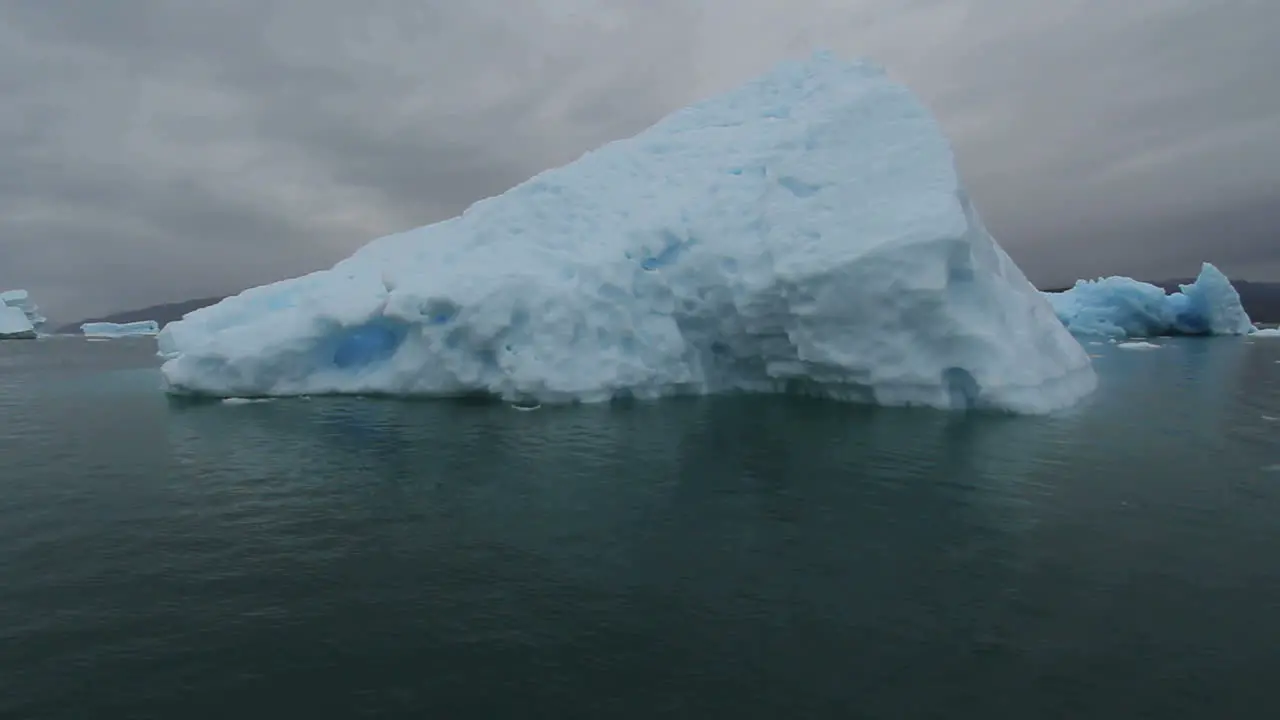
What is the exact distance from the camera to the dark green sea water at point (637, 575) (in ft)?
18.0

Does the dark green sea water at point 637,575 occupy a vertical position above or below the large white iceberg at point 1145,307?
below

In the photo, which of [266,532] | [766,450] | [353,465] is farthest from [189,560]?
[766,450]

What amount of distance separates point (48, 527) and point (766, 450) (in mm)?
11020

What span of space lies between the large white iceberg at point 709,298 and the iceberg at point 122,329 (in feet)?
264

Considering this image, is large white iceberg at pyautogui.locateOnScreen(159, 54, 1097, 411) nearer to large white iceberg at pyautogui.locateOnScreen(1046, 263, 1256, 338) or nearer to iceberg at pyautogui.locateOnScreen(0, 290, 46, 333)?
large white iceberg at pyautogui.locateOnScreen(1046, 263, 1256, 338)

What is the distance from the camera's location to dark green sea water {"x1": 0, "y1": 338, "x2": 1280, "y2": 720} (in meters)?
5.48

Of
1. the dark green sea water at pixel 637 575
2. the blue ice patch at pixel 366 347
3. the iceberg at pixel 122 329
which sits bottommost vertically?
the dark green sea water at pixel 637 575

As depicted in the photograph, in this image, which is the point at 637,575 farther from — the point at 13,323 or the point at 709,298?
the point at 13,323

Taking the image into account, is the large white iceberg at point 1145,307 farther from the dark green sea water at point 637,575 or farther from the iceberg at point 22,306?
the iceberg at point 22,306

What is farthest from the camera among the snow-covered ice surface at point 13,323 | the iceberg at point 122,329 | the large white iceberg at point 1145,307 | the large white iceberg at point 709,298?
the iceberg at point 122,329

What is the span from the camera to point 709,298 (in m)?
19.9

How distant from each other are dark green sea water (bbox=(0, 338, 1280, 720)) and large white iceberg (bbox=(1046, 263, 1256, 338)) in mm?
42939

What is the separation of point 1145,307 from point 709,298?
4662cm

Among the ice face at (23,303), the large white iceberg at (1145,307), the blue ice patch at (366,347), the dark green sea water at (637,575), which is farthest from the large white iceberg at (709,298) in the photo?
the ice face at (23,303)
